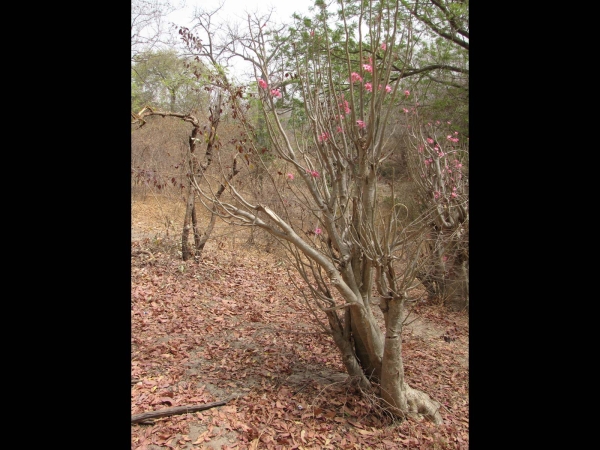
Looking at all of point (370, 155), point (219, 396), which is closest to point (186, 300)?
point (219, 396)

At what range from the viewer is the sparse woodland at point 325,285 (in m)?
2.61

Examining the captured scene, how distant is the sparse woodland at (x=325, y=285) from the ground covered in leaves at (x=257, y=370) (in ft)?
0.05

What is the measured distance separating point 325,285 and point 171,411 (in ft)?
4.35

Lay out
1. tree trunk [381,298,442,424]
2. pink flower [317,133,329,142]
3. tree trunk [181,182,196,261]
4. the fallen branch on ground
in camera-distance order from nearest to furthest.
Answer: the fallen branch on ground, tree trunk [381,298,442,424], pink flower [317,133,329,142], tree trunk [181,182,196,261]

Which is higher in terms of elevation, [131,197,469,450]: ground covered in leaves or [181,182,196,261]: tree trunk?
[181,182,196,261]: tree trunk

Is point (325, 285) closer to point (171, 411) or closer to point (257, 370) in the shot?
point (257, 370)

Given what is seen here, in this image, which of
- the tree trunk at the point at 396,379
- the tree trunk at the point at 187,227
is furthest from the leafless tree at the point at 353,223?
the tree trunk at the point at 187,227

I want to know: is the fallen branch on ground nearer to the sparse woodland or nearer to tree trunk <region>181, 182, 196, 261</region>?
the sparse woodland

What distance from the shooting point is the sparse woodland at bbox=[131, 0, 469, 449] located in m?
2.61

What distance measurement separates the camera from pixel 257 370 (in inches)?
133

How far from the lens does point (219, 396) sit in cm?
294

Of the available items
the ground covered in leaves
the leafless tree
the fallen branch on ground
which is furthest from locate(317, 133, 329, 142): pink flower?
the fallen branch on ground
